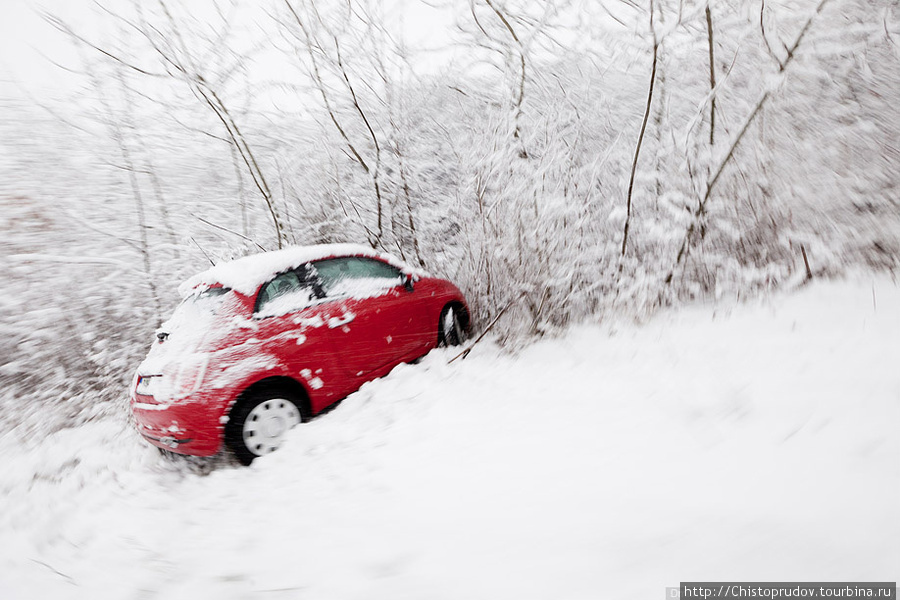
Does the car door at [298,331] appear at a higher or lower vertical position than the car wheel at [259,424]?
higher

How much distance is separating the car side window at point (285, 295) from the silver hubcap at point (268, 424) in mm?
759

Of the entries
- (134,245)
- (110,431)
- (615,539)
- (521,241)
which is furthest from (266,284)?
(134,245)

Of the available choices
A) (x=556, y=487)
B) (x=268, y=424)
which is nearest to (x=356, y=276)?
(x=268, y=424)

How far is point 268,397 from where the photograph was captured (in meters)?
3.85

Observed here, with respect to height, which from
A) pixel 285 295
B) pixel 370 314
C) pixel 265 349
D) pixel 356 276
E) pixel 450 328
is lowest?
pixel 450 328

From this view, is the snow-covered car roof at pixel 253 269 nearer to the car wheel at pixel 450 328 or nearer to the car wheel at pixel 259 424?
the car wheel at pixel 259 424

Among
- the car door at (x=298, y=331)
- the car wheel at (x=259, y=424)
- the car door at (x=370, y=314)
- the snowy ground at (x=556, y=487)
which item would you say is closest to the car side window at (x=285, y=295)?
the car door at (x=298, y=331)

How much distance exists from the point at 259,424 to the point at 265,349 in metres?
0.60

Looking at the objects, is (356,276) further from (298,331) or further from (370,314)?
(298,331)

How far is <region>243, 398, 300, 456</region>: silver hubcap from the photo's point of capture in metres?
3.74

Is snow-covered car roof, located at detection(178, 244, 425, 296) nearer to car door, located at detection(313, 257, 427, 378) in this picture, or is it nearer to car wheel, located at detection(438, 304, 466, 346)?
car door, located at detection(313, 257, 427, 378)

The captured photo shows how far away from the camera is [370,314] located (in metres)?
4.62

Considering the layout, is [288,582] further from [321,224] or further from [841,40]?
[321,224]

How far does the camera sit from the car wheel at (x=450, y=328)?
5.41 metres
